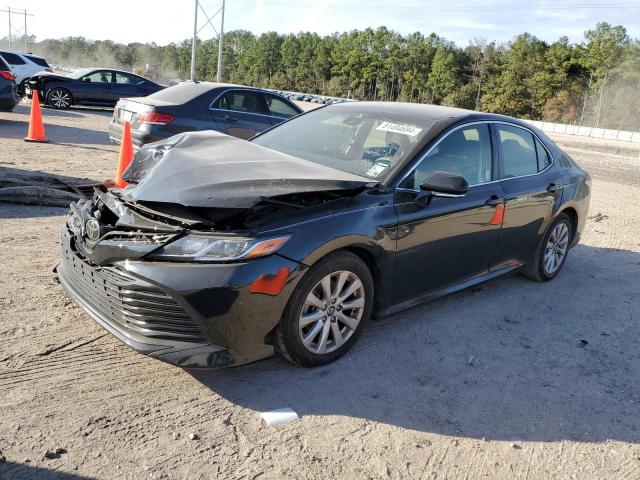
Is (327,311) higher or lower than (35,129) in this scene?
lower

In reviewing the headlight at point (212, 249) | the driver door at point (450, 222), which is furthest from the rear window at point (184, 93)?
the headlight at point (212, 249)

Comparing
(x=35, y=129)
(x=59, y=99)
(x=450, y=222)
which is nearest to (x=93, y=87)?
(x=59, y=99)

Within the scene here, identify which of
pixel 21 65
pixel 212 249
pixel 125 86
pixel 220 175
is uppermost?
pixel 21 65

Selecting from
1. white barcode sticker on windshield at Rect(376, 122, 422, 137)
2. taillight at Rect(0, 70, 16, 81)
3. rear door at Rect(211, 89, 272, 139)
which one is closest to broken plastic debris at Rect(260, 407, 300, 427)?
white barcode sticker on windshield at Rect(376, 122, 422, 137)

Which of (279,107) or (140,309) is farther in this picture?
(279,107)

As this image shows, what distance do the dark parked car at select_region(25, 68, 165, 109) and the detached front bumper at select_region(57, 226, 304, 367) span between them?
1749cm

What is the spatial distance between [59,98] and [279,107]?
35.1 ft

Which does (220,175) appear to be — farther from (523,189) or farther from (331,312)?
(523,189)

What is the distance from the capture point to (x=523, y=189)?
206 inches

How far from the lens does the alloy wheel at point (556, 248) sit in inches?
233

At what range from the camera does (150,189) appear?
11.9 feet

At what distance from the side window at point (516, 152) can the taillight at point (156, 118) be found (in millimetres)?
5971

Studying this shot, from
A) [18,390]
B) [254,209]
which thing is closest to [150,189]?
[254,209]

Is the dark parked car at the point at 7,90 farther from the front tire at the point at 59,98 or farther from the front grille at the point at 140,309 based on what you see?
the front grille at the point at 140,309
